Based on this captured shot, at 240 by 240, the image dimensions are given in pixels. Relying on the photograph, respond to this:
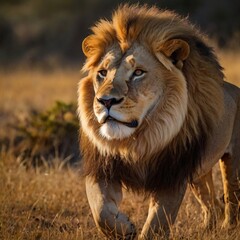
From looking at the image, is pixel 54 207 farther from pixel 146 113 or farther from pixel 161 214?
pixel 146 113

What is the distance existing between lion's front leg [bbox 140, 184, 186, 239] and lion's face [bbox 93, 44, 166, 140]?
0.44 metres

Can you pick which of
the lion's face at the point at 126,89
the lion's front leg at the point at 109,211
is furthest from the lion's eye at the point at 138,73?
the lion's front leg at the point at 109,211

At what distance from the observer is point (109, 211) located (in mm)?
4648

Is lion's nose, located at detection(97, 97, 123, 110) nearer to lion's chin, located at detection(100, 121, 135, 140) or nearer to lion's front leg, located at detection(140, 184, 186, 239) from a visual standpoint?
lion's chin, located at detection(100, 121, 135, 140)

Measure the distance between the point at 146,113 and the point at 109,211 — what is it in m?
0.58

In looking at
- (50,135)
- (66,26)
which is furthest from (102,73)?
(66,26)

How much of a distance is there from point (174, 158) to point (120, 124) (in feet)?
1.49

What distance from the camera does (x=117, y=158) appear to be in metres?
4.79

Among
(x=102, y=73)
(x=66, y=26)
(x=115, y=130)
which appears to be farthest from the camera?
(x=66, y=26)

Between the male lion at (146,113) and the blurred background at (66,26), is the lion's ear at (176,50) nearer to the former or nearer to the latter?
the male lion at (146,113)

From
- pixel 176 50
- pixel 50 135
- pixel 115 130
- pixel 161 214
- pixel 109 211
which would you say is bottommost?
pixel 50 135

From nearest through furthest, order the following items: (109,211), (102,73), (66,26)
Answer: (109,211), (102,73), (66,26)

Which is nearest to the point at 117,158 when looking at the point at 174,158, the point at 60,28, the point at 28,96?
the point at 174,158

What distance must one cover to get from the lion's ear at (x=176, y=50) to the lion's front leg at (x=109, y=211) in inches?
30.8
